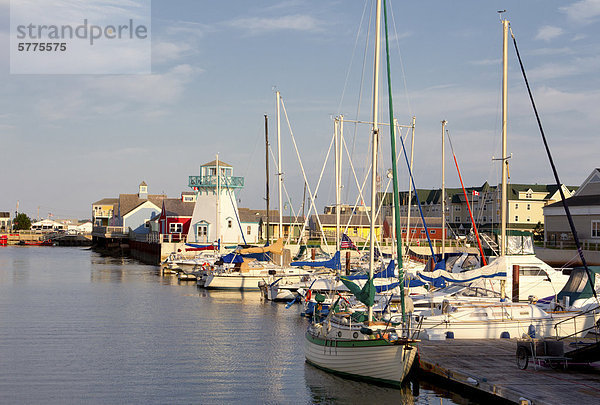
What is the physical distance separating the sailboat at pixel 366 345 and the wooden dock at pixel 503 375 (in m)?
1.42

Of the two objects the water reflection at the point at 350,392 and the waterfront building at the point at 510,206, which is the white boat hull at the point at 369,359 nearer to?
the water reflection at the point at 350,392

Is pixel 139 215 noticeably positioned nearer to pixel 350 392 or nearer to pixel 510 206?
pixel 510 206

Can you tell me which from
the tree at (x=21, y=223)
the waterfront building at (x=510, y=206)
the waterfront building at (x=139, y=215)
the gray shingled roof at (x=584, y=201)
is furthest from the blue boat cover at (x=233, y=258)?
the tree at (x=21, y=223)

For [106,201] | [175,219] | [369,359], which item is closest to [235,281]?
[369,359]

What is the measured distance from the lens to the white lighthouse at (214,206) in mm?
80375

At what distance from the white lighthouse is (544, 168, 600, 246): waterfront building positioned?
35.8m

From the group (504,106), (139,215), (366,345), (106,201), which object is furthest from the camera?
(106,201)

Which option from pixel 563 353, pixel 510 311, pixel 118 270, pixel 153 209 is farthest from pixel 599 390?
pixel 153 209

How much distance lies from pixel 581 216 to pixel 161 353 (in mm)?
50030

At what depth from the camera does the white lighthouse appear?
264ft

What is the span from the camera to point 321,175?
56.4 metres

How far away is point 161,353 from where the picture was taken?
27.7m

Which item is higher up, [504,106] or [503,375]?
[504,106]

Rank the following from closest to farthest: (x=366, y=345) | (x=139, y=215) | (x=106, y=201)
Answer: (x=366, y=345) → (x=139, y=215) → (x=106, y=201)
